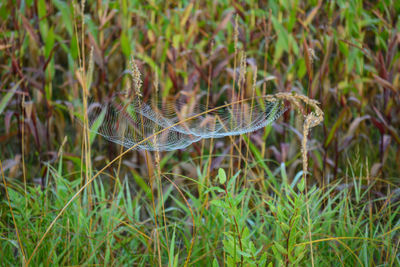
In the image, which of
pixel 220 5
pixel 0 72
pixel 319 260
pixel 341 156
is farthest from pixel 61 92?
pixel 319 260

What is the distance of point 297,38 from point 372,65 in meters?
0.48

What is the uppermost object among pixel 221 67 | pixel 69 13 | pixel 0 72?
pixel 69 13

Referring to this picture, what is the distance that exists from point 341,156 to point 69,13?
1.70m

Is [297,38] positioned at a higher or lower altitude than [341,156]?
higher

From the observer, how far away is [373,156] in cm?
256

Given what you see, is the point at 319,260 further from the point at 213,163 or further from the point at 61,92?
the point at 61,92

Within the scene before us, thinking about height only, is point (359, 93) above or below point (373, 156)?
above

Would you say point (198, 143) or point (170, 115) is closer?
point (198, 143)

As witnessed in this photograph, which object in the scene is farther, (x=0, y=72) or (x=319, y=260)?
(x=0, y=72)

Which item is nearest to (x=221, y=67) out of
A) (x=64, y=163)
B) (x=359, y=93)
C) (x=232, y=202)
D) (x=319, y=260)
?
(x=359, y=93)

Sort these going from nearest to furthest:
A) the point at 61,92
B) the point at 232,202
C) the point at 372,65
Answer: the point at 232,202
the point at 372,65
the point at 61,92

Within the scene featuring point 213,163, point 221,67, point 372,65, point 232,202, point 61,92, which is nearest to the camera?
point 232,202

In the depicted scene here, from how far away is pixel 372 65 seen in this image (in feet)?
9.46

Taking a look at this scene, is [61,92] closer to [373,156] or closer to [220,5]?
[220,5]
